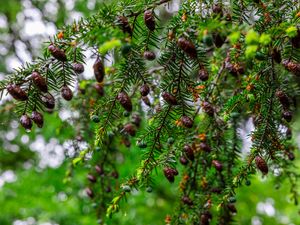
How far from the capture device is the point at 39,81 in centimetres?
146

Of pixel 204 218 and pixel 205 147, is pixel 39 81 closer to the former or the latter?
pixel 205 147

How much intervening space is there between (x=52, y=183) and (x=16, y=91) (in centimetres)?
356

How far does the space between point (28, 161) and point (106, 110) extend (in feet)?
16.6

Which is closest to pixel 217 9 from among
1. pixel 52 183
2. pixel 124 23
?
pixel 124 23

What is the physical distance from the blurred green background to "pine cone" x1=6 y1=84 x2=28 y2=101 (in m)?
2.56

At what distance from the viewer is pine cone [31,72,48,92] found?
1.46m

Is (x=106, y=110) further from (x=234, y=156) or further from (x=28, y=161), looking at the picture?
(x=28, y=161)

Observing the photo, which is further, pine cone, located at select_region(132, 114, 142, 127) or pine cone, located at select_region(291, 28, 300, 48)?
pine cone, located at select_region(132, 114, 142, 127)

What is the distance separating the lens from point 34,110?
157 centimetres

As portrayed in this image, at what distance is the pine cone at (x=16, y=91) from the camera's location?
1.46 meters

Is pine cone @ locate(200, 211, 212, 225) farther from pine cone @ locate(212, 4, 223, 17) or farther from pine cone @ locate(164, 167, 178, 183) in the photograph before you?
pine cone @ locate(212, 4, 223, 17)

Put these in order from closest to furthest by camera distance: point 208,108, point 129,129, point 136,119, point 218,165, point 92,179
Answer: point 208,108 → point 218,165 → point 129,129 → point 136,119 → point 92,179

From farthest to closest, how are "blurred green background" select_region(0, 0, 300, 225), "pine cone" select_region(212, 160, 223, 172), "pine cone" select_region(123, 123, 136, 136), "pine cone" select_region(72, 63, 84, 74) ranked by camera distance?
"blurred green background" select_region(0, 0, 300, 225) → "pine cone" select_region(123, 123, 136, 136) → "pine cone" select_region(212, 160, 223, 172) → "pine cone" select_region(72, 63, 84, 74)

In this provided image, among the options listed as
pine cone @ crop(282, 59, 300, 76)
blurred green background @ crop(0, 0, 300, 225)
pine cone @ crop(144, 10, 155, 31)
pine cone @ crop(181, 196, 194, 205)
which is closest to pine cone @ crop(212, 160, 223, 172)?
pine cone @ crop(181, 196, 194, 205)
